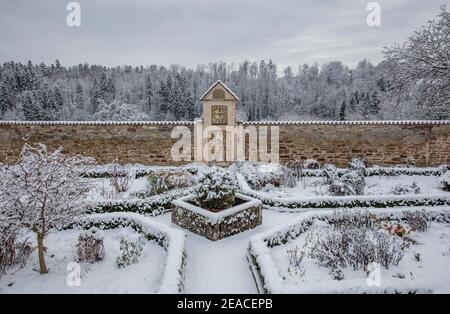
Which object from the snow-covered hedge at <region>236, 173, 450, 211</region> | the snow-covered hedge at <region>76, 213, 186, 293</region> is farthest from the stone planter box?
the snow-covered hedge at <region>236, 173, 450, 211</region>

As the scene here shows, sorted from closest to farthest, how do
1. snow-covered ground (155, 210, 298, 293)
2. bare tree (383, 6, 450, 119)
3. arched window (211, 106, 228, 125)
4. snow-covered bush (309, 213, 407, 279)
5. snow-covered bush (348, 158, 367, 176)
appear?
snow-covered ground (155, 210, 298, 293)
snow-covered bush (309, 213, 407, 279)
snow-covered bush (348, 158, 367, 176)
arched window (211, 106, 228, 125)
bare tree (383, 6, 450, 119)

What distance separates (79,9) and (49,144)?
6.57m

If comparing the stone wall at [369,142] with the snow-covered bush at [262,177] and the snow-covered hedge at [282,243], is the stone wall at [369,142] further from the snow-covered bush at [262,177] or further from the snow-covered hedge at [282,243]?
the snow-covered hedge at [282,243]

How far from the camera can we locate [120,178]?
10.4 m

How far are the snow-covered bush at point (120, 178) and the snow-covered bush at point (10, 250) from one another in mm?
3904

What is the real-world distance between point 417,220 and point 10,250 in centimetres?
788

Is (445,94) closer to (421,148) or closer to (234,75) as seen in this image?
(421,148)

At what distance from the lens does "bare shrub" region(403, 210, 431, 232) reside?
677 centimetres

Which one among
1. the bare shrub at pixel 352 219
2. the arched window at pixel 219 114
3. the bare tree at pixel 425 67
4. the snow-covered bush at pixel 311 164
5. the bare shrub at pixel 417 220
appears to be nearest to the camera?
the bare shrub at pixel 417 220

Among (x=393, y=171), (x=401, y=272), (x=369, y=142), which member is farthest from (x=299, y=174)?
(x=401, y=272)

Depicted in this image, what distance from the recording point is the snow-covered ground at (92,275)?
471cm

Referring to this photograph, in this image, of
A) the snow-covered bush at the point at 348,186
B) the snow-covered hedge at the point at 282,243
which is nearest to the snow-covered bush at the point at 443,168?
the snow-covered bush at the point at 348,186

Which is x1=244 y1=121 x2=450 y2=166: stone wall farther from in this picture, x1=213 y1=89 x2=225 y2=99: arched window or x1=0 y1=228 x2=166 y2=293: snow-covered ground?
x1=0 y1=228 x2=166 y2=293: snow-covered ground

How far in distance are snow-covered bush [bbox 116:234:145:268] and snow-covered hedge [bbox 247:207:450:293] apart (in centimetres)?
200
